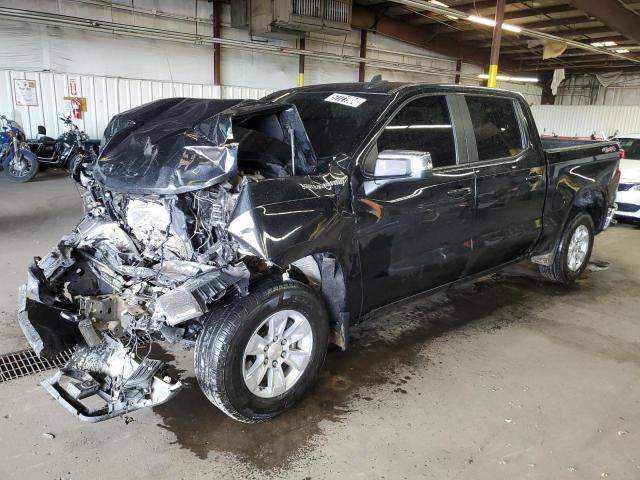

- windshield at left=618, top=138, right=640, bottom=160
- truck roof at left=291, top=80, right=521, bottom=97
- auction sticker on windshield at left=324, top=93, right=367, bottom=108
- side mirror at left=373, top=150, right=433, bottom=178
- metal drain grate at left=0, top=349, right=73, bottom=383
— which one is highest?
truck roof at left=291, top=80, right=521, bottom=97

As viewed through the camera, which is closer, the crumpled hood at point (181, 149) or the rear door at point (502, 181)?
the crumpled hood at point (181, 149)

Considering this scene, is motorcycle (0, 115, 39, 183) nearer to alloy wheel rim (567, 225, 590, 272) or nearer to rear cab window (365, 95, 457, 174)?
rear cab window (365, 95, 457, 174)

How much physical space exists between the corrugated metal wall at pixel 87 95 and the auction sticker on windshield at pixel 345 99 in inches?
369

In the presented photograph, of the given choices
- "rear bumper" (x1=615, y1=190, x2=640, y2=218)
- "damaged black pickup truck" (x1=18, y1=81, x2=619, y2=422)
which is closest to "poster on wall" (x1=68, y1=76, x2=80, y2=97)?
"damaged black pickup truck" (x1=18, y1=81, x2=619, y2=422)

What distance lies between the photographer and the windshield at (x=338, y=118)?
2.84 meters

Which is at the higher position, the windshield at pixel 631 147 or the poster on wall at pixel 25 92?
the poster on wall at pixel 25 92

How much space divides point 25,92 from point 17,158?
1.78 m

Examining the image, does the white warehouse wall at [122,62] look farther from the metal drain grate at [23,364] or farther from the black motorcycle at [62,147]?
the metal drain grate at [23,364]

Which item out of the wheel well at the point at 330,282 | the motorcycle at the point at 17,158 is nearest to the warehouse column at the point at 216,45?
the motorcycle at the point at 17,158

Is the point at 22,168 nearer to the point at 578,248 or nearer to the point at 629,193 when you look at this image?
the point at 578,248

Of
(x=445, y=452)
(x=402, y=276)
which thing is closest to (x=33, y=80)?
(x=402, y=276)

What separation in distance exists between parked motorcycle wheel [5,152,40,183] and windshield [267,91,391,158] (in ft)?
26.2

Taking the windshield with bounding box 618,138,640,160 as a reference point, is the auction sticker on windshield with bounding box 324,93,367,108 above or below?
above

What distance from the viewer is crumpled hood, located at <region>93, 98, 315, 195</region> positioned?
8.13 feet
